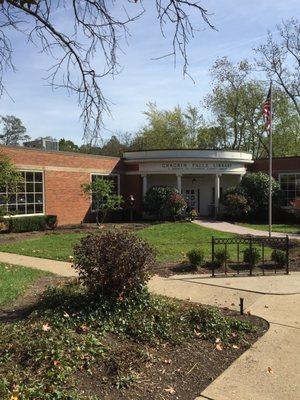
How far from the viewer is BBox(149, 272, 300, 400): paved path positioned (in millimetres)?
4578

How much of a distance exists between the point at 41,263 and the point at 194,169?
17177 mm

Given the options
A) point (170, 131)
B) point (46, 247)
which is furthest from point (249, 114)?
point (46, 247)

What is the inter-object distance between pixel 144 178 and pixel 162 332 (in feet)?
74.8

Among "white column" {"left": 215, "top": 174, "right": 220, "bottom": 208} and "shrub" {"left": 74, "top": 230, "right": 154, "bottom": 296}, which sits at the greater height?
"white column" {"left": 215, "top": 174, "right": 220, "bottom": 208}

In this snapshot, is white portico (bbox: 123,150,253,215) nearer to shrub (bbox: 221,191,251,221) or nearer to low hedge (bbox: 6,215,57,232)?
shrub (bbox: 221,191,251,221)

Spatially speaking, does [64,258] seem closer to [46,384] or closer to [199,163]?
[46,384]

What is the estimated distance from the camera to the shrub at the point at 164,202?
988 inches

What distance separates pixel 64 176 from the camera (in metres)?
24.0

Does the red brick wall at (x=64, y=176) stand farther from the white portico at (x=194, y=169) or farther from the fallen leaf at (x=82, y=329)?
the fallen leaf at (x=82, y=329)

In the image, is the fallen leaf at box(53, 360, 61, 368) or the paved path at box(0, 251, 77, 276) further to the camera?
the paved path at box(0, 251, 77, 276)

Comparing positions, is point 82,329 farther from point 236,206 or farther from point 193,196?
point 193,196

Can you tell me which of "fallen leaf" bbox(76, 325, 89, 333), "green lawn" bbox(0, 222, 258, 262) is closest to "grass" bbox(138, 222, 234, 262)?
"green lawn" bbox(0, 222, 258, 262)

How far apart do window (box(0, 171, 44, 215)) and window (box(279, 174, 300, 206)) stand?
15.5m

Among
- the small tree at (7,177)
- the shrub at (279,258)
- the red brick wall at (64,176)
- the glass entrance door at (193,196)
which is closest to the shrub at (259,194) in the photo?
the glass entrance door at (193,196)
